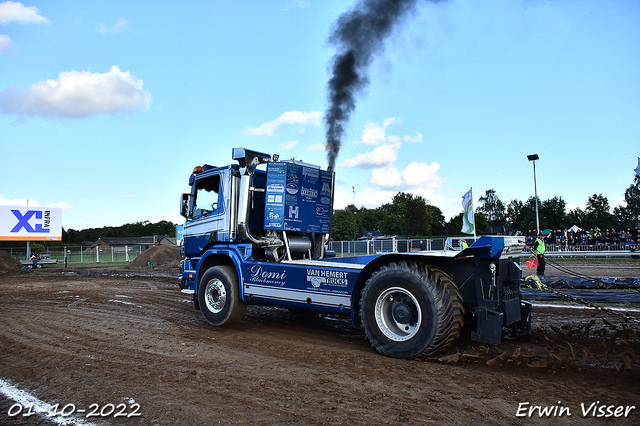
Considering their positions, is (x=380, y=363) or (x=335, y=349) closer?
(x=380, y=363)

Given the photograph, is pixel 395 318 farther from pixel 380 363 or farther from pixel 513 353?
pixel 513 353

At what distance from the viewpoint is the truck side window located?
8.51 meters

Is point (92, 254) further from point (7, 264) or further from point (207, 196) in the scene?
point (207, 196)

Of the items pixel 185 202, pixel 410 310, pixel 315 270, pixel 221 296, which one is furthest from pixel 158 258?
pixel 410 310

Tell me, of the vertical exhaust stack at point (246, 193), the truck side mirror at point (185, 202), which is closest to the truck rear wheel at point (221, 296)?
the vertical exhaust stack at point (246, 193)

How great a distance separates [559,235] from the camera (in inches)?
1532

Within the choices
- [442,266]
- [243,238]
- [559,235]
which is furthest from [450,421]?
[559,235]

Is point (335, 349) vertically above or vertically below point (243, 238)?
below

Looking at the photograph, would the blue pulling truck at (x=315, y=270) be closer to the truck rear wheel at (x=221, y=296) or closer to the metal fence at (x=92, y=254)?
the truck rear wheel at (x=221, y=296)

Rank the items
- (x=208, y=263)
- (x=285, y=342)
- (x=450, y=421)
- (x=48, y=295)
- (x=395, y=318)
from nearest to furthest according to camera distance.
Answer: (x=450, y=421), (x=395, y=318), (x=285, y=342), (x=208, y=263), (x=48, y=295)

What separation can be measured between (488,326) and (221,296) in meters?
4.84

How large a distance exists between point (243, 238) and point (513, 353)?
4.86m

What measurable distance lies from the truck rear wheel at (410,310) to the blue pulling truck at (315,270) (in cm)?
1

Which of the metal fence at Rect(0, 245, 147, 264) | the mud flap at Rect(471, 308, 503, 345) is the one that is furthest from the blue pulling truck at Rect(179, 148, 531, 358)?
the metal fence at Rect(0, 245, 147, 264)
